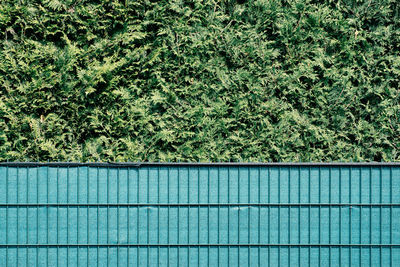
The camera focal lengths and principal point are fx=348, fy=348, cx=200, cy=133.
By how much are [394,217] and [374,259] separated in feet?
1.83

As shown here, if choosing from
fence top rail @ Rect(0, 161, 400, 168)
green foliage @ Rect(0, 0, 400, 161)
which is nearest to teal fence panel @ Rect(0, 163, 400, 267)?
fence top rail @ Rect(0, 161, 400, 168)

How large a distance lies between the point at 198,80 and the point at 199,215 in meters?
1.82

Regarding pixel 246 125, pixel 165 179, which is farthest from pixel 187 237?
pixel 246 125

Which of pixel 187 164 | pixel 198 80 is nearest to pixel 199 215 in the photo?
pixel 187 164

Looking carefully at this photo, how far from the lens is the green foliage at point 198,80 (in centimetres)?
466

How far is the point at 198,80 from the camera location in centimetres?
478

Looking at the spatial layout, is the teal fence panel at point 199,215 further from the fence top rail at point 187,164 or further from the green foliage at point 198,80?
the green foliage at point 198,80

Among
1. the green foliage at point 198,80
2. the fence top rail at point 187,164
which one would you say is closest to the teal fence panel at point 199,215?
the fence top rail at point 187,164

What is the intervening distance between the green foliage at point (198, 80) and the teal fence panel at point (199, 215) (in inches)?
22.6

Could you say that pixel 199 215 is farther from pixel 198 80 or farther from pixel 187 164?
pixel 198 80

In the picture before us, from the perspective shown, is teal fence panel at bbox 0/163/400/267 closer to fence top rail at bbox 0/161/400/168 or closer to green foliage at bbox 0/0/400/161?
fence top rail at bbox 0/161/400/168

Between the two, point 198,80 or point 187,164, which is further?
point 198,80

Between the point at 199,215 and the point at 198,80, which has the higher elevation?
the point at 198,80

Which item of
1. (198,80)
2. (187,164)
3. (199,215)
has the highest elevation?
(198,80)
